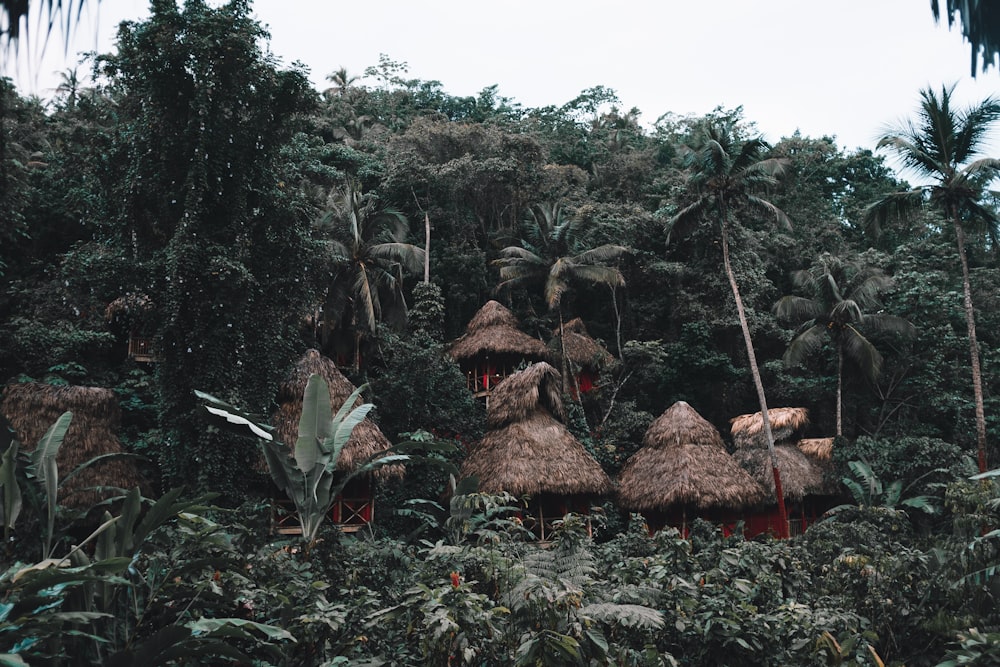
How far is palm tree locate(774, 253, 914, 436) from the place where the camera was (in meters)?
16.0

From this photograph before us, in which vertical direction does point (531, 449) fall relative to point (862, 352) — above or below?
below

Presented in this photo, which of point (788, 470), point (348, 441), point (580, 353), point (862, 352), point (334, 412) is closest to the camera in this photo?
point (348, 441)

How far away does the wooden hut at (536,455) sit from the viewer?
12.3 m

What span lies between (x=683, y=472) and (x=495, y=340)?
5503mm

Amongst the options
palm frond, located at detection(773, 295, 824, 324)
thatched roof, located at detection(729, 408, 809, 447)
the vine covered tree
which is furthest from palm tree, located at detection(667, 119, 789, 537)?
the vine covered tree

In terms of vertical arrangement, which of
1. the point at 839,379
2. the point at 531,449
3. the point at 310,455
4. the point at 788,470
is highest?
the point at 839,379

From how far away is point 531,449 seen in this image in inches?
501

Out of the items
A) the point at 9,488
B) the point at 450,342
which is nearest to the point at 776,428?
the point at 450,342

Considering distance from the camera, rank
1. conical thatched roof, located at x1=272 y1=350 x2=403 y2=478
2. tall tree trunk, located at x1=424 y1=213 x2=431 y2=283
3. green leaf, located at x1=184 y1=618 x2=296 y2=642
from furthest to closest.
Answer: tall tree trunk, located at x1=424 y1=213 x2=431 y2=283 → conical thatched roof, located at x1=272 y1=350 x2=403 y2=478 → green leaf, located at x1=184 y1=618 x2=296 y2=642

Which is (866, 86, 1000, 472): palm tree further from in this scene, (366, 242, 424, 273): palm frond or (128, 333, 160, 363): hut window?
(128, 333, 160, 363): hut window

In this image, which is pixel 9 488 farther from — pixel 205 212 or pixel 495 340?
pixel 495 340

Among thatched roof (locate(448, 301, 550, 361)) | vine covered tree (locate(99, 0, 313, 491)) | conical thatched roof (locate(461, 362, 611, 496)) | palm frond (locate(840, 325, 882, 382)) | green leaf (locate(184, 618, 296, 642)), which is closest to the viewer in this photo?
green leaf (locate(184, 618, 296, 642))

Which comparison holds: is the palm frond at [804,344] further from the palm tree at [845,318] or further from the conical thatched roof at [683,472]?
the conical thatched roof at [683,472]

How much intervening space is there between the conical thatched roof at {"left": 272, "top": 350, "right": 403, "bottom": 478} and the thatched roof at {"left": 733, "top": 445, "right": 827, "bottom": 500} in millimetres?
7834
